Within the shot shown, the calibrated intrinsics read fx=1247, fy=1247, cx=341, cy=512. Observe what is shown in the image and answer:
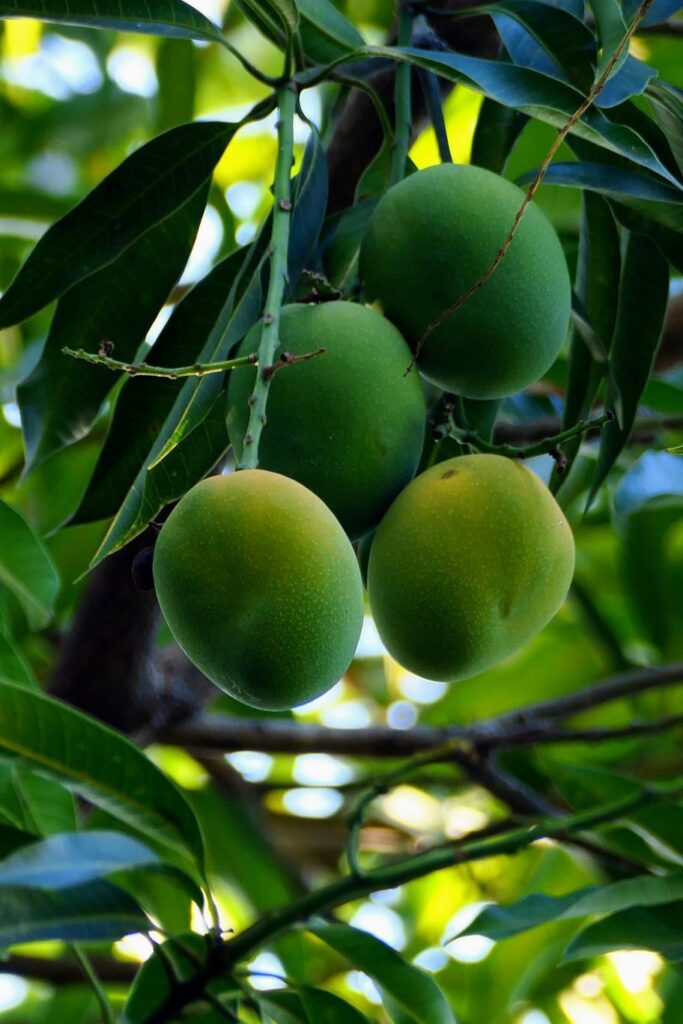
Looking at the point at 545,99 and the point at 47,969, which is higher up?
the point at 545,99

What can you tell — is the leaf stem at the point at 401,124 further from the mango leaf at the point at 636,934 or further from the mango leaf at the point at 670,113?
the mango leaf at the point at 636,934

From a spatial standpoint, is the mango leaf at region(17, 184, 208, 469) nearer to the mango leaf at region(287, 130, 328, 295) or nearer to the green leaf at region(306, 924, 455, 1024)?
the mango leaf at region(287, 130, 328, 295)

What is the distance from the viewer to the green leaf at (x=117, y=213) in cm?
109

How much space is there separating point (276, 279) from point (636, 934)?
0.62 meters

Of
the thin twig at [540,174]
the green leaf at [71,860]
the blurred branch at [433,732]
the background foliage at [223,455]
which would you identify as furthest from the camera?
the blurred branch at [433,732]

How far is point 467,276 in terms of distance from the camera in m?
0.95

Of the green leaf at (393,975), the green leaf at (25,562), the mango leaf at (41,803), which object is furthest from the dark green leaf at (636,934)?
the green leaf at (25,562)

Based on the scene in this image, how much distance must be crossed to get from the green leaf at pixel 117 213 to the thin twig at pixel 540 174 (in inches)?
12.3

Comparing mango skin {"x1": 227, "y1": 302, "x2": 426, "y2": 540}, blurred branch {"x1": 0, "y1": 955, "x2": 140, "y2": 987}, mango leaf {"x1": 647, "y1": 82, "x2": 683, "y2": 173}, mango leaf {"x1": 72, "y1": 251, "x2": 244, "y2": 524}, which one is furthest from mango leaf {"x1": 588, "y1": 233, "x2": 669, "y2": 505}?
blurred branch {"x1": 0, "y1": 955, "x2": 140, "y2": 987}

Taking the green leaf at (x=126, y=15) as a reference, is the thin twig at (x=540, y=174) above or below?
below

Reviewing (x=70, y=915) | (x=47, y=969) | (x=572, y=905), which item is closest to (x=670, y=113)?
(x=572, y=905)

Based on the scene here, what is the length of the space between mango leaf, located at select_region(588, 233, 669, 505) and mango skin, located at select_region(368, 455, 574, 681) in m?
0.19

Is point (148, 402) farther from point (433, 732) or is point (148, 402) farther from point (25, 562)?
point (433, 732)

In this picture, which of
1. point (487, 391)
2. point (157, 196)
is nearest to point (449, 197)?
point (487, 391)
